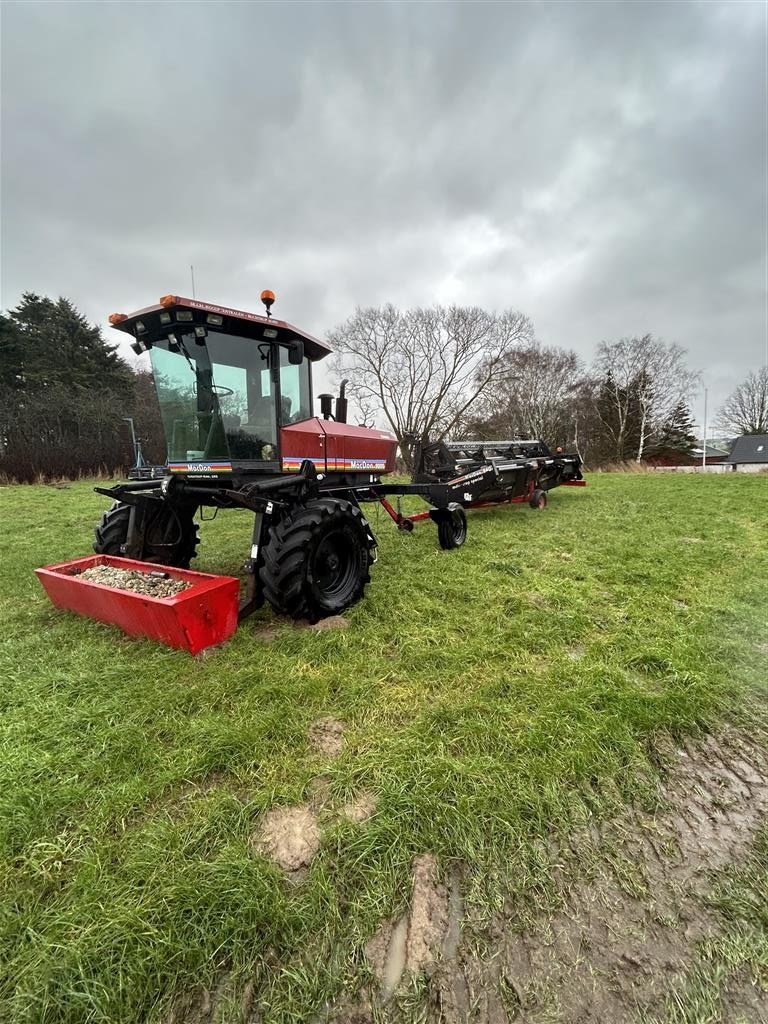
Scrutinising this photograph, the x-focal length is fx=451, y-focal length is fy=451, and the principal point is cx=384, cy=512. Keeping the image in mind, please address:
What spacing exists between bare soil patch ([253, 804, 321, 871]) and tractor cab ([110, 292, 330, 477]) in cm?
275

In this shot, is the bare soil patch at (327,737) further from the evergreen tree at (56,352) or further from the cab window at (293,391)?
the evergreen tree at (56,352)

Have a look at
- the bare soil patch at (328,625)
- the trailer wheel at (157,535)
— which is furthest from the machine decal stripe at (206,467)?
the bare soil patch at (328,625)

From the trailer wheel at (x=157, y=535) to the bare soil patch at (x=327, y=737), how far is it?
9.67 feet

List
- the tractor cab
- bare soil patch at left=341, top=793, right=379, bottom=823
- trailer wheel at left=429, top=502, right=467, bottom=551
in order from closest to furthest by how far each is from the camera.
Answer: bare soil patch at left=341, top=793, right=379, bottom=823 → the tractor cab → trailer wheel at left=429, top=502, right=467, bottom=551

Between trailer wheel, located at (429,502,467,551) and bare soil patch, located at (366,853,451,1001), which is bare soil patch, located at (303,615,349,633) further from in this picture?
trailer wheel, located at (429,502,467,551)

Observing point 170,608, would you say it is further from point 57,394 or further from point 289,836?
→ point 57,394

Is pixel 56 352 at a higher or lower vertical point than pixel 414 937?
higher

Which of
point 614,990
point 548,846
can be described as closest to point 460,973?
point 614,990

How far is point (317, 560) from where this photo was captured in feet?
12.6

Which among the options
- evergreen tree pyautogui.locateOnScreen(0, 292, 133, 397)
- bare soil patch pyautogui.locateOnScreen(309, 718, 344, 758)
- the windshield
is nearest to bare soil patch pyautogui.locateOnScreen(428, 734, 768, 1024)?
bare soil patch pyautogui.locateOnScreen(309, 718, 344, 758)

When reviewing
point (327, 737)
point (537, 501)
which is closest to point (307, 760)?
point (327, 737)

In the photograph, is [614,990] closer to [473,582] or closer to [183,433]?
[473,582]

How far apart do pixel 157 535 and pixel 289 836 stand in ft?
12.4

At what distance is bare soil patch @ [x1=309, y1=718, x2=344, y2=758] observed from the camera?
2.21m
